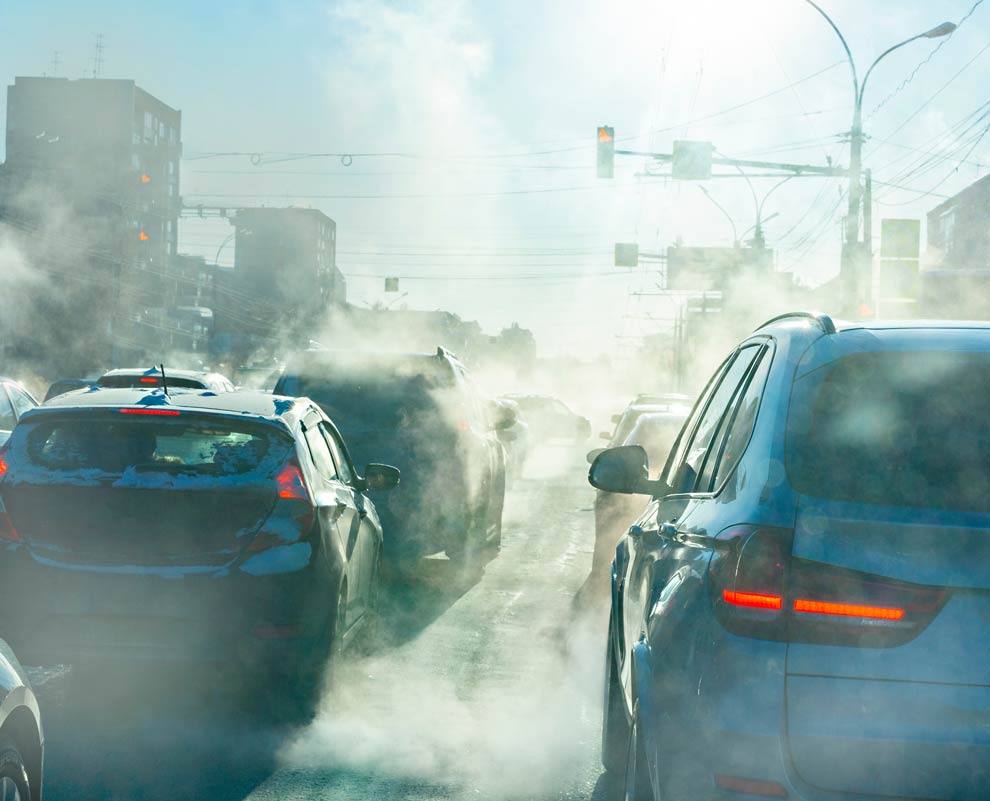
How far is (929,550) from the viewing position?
252 cm

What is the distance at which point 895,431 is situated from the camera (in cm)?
283

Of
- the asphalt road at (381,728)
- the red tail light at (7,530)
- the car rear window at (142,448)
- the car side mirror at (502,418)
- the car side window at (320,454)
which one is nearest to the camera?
the asphalt road at (381,728)

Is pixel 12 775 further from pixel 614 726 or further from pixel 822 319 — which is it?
pixel 822 319

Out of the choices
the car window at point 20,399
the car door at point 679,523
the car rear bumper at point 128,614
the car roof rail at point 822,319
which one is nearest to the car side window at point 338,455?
the car rear bumper at point 128,614

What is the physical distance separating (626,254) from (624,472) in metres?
39.7

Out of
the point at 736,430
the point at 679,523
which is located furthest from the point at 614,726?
the point at 736,430

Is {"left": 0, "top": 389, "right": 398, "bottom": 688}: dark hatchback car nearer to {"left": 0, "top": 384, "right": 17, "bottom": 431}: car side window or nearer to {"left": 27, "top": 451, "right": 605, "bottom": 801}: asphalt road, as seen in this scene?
{"left": 27, "top": 451, "right": 605, "bottom": 801}: asphalt road

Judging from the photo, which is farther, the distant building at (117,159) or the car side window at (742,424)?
the distant building at (117,159)

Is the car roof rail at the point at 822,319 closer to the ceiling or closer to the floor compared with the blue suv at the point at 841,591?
closer to the ceiling

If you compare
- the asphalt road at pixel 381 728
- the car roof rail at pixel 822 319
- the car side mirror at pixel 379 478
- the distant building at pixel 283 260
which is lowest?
the asphalt road at pixel 381 728

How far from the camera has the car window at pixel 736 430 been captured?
3191 mm

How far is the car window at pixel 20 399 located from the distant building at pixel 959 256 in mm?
31444

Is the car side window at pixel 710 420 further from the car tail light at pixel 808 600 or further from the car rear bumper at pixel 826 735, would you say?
the car rear bumper at pixel 826 735

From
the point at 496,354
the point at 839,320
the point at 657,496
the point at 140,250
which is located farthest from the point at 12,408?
the point at 496,354
